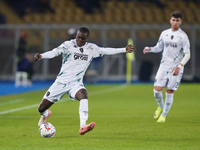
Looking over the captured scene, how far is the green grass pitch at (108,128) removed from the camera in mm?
6652

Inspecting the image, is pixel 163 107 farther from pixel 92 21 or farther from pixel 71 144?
pixel 92 21

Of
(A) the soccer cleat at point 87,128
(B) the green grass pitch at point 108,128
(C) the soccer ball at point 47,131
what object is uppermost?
(A) the soccer cleat at point 87,128

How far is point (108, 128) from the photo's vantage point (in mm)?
8617

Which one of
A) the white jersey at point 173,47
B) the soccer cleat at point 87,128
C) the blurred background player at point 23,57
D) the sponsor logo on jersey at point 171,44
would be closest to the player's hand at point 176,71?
the white jersey at point 173,47

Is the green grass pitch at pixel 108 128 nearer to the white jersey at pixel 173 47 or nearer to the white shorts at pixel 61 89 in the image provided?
the white shorts at pixel 61 89

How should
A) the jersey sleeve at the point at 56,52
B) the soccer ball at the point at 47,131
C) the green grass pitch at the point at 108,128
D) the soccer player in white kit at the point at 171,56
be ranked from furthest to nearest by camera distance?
1. the soccer player in white kit at the point at 171,56
2. the jersey sleeve at the point at 56,52
3. the soccer ball at the point at 47,131
4. the green grass pitch at the point at 108,128

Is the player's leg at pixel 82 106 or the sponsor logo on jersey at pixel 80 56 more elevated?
the sponsor logo on jersey at pixel 80 56

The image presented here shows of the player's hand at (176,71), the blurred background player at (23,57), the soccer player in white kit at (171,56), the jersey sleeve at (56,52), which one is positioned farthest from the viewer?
the blurred background player at (23,57)

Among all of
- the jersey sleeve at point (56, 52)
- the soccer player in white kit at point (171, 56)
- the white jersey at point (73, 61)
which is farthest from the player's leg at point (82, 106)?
the soccer player in white kit at point (171, 56)

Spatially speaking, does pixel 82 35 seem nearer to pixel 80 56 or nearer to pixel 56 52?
pixel 80 56

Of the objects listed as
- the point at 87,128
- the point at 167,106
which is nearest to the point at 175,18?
the point at 167,106

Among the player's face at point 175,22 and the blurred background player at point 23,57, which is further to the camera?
the blurred background player at point 23,57

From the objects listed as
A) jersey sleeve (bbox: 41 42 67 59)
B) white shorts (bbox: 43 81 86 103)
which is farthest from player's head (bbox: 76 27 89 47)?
white shorts (bbox: 43 81 86 103)

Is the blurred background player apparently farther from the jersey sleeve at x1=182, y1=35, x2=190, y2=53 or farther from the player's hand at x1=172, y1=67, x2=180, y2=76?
the player's hand at x1=172, y1=67, x2=180, y2=76
